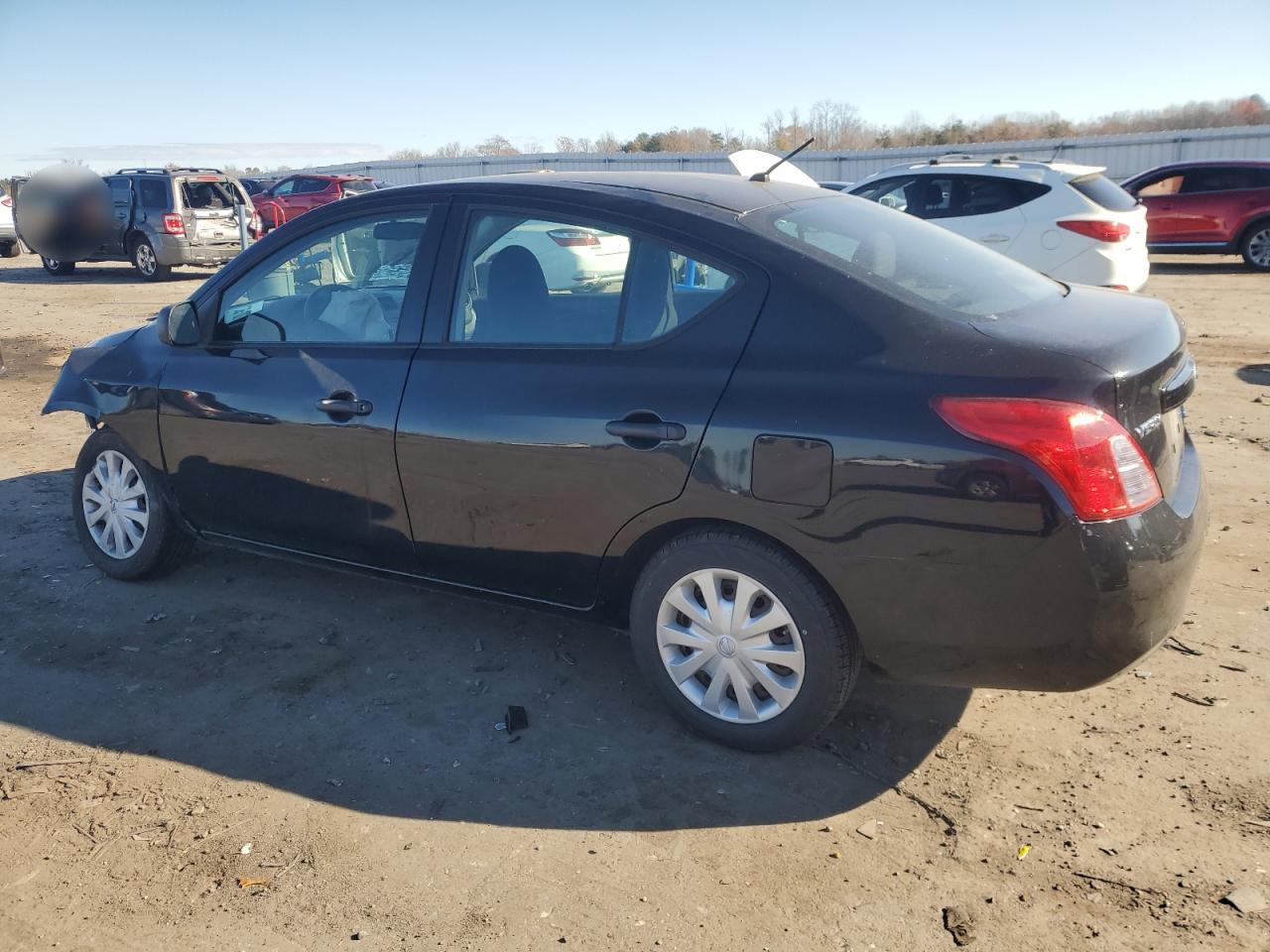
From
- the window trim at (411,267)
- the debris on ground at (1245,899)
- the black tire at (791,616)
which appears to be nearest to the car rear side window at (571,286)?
the window trim at (411,267)

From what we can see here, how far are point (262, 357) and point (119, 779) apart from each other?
1682 millimetres

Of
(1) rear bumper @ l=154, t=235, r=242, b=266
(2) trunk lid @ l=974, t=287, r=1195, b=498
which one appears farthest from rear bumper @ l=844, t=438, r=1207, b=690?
(1) rear bumper @ l=154, t=235, r=242, b=266

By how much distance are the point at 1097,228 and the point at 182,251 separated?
14.5m

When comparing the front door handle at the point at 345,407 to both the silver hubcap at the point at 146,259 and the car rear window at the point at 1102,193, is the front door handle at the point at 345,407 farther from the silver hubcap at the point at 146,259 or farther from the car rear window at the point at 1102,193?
the silver hubcap at the point at 146,259

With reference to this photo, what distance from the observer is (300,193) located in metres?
24.5

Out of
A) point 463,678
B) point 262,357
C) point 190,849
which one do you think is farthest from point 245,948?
point 262,357

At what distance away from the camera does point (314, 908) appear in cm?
276

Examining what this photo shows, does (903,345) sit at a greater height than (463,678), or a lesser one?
greater

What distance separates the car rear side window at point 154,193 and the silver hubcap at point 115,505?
14.6 metres

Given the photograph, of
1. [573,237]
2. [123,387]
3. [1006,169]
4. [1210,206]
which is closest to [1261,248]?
[1210,206]

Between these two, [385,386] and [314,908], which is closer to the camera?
[314,908]

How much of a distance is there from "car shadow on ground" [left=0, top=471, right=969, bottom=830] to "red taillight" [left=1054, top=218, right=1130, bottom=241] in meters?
7.23

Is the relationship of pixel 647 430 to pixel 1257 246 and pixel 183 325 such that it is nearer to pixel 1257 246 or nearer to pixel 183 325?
pixel 183 325

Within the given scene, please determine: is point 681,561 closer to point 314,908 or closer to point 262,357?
point 314,908
